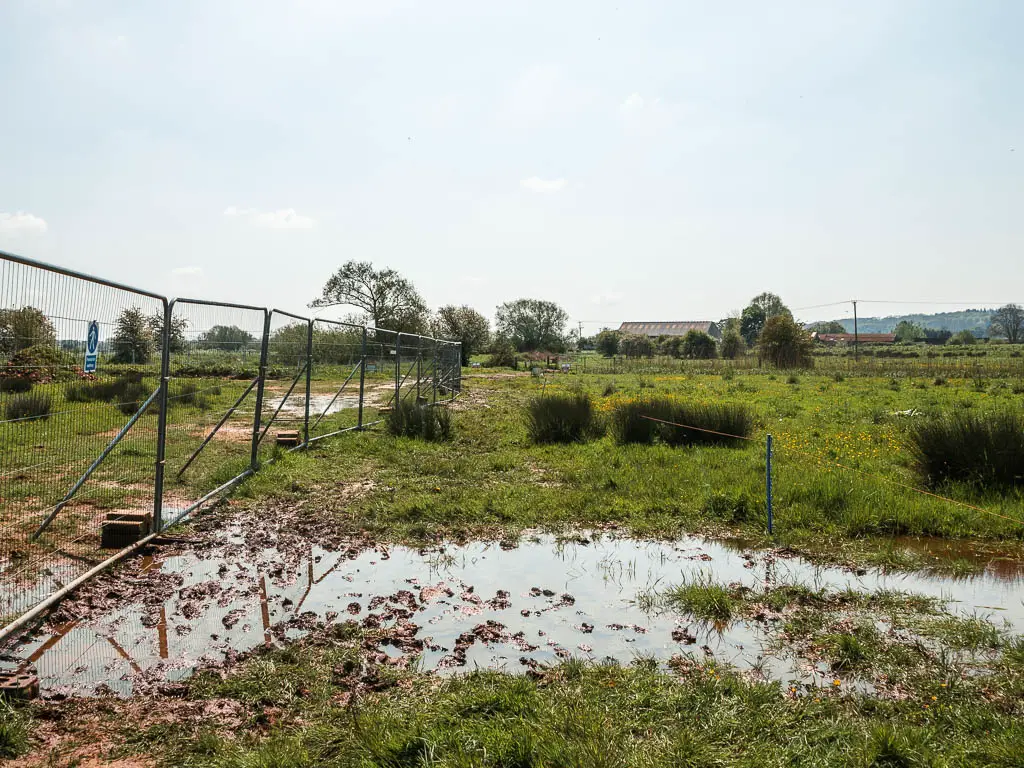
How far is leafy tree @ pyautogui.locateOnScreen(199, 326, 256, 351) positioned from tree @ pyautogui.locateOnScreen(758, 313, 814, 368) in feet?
149

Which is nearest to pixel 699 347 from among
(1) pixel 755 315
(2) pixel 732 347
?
(2) pixel 732 347

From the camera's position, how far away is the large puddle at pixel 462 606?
4.17 m

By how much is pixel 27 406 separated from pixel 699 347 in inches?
3030

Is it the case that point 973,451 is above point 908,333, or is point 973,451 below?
below

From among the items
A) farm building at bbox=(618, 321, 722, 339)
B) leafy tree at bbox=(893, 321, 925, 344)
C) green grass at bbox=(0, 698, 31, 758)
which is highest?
farm building at bbox=(618, 321, 722, 339)

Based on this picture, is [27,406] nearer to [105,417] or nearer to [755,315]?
[105,417]

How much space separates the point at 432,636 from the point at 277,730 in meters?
1.36

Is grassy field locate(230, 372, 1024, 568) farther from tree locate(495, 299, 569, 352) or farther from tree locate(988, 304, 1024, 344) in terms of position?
tree locate(988, 304, 1024, 344)

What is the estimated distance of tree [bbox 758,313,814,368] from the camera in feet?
157

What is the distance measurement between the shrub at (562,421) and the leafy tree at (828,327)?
16526cm

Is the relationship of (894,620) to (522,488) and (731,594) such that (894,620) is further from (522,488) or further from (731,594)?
(522,488)

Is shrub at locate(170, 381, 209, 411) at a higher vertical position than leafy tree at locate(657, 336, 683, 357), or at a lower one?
lower

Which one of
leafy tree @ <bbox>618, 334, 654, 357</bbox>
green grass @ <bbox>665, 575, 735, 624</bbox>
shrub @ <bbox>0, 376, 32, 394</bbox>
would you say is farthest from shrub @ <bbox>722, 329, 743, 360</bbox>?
shrub @ <bbox>0, 376, 32, 394</bbox>

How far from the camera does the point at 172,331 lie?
668cm
